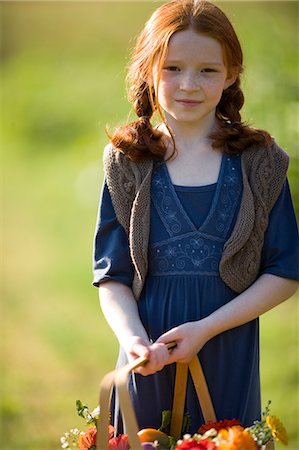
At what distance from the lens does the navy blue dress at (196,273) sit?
6.89ft

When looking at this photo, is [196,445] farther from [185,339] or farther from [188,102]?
[188,102]

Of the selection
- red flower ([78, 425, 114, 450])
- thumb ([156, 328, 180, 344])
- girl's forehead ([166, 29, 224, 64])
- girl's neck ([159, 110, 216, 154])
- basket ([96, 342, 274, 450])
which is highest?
girl's forehead ([166, 29, 224, 64])

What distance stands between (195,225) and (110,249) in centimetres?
21

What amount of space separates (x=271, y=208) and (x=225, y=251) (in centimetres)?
17

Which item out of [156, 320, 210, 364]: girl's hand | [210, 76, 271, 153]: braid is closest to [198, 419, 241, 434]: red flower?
[156, 320, 210, 364]: girl's hand

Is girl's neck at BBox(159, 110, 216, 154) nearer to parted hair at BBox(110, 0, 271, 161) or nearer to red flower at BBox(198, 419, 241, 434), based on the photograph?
parted hair at BBox(110, 0, 271, 161)

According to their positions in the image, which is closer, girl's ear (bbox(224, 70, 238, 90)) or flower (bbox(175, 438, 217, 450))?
flower (bbox(175, 438, 217, 450))

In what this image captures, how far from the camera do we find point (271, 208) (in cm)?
214

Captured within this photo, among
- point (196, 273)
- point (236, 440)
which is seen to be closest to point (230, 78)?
point (196, 273)

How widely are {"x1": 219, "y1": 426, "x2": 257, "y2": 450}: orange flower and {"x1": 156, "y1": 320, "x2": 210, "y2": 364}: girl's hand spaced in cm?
23

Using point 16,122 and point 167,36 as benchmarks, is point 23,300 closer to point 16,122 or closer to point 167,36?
point 16,122

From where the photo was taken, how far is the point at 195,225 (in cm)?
212

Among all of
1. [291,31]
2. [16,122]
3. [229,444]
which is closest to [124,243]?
[229,444]

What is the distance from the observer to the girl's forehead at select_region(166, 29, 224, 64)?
2.04 meters
